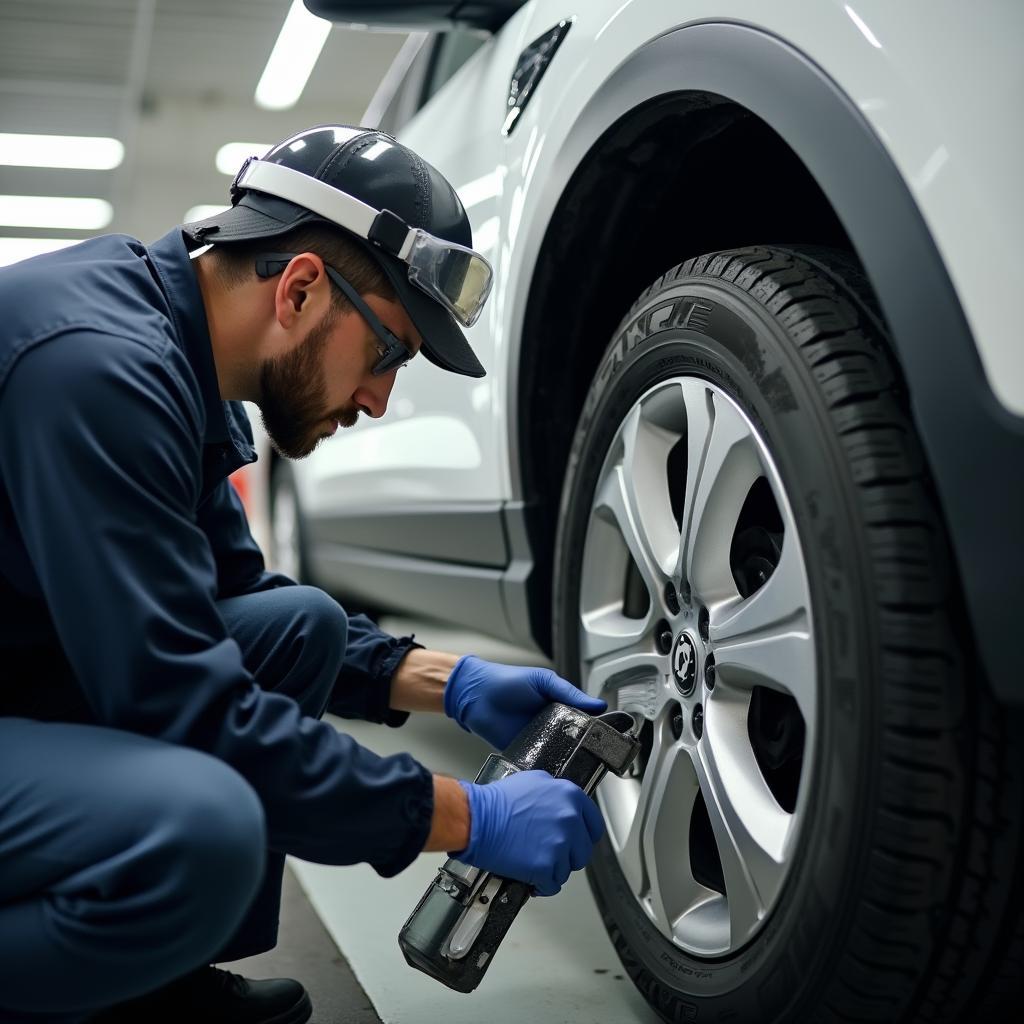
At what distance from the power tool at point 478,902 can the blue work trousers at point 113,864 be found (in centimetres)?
23

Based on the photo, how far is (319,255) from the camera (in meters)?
1.13

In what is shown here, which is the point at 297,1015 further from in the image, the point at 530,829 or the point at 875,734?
the point at 875,734

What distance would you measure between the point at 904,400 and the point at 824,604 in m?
0.17

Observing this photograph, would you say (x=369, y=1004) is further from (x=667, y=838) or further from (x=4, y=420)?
(x=4, y=420)

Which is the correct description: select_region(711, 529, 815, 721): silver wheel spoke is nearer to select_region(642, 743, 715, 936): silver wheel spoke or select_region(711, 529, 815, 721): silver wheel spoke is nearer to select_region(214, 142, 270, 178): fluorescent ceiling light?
select_region(642, 743, 715, 936): silver wheel spoke

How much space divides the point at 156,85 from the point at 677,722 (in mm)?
9226

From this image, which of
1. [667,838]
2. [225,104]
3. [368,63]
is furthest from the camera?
[225,104]

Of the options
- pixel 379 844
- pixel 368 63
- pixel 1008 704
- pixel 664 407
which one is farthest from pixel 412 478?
pixel 368 63

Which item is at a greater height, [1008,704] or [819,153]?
[819,153]

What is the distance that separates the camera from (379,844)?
3.15 feet

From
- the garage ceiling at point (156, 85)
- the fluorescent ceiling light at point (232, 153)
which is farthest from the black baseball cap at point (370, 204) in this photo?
the fluorescent ceiling light at point (232, 153)

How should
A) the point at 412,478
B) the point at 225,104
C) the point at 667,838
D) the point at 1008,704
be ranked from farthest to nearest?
the point at 225,104
the point at 412,478
the point at 667,838
the point at 1008,704

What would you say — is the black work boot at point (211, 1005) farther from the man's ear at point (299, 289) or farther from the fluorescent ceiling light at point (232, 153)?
the fluorescent ceiling light at point (232, 153)

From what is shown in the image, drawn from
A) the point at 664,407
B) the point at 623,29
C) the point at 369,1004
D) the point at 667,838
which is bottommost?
the point at 369,1004
